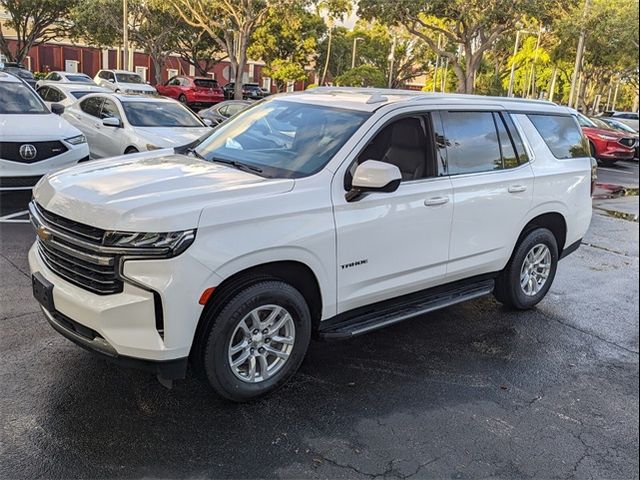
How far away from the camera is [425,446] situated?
3.22 m

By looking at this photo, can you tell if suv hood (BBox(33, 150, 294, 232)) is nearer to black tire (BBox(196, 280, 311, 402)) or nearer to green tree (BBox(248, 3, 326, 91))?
black tire (BBox(196, 280, 311, 402))

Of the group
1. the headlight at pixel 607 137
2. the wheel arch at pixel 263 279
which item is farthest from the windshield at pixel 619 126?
the wheel arch at pixel 263 279

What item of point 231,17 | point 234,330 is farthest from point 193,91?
point 234,330

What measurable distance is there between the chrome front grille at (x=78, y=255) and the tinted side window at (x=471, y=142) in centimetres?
265

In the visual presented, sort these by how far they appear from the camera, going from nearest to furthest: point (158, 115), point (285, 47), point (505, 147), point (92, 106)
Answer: point (505, 147)
point (158, 115)
point (92, 106)
point (285, 47)

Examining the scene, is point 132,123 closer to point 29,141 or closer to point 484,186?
point 29,141

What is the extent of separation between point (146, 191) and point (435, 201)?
2.09 m

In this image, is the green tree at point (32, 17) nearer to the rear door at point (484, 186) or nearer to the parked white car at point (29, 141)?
the parked white car at point (29, 141)

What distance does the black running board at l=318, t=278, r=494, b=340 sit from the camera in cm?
386

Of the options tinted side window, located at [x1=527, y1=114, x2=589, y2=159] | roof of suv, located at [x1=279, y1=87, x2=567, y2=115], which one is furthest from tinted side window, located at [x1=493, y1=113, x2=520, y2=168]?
Result: tinted side window, located at [x1=527, y1=114, x2=589, y2=159]

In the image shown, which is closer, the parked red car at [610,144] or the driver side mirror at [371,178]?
the driver side mirror at [371,178]

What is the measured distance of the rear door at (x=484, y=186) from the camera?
452 centimetres

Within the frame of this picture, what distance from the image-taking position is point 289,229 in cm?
344

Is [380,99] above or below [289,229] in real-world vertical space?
above
